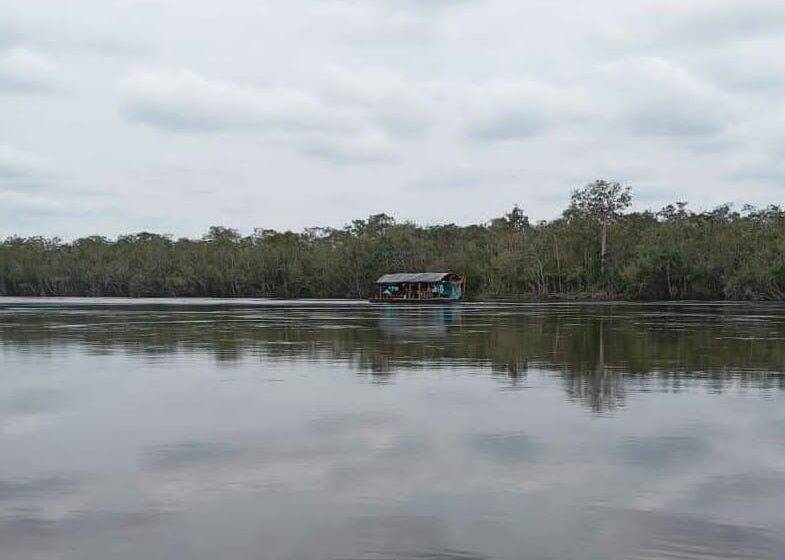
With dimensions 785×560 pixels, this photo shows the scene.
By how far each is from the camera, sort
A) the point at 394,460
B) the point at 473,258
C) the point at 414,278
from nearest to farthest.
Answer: the point at 394,460 → the point at 414,278 → the point at 473,258

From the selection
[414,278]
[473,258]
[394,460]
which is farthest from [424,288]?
[394,460]

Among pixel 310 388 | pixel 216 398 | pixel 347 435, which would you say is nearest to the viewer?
pixel 347 435

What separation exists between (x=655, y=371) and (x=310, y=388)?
8.07 meters

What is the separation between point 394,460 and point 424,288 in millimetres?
84008

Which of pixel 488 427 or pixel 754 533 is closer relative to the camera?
pixel 754 533

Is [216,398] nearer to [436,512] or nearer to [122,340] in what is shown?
[436,512]

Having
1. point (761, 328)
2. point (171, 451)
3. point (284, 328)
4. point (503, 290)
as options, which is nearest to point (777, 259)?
point (503, 290)

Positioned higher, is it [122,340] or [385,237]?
[385,237]

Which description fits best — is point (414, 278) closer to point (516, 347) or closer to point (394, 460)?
point (516, 347)

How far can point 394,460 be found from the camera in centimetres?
1020

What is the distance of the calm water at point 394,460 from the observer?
7.26 m

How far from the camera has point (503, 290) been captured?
106m

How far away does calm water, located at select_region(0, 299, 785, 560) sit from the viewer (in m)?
7.26

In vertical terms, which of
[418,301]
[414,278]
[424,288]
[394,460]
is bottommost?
[394,460]
